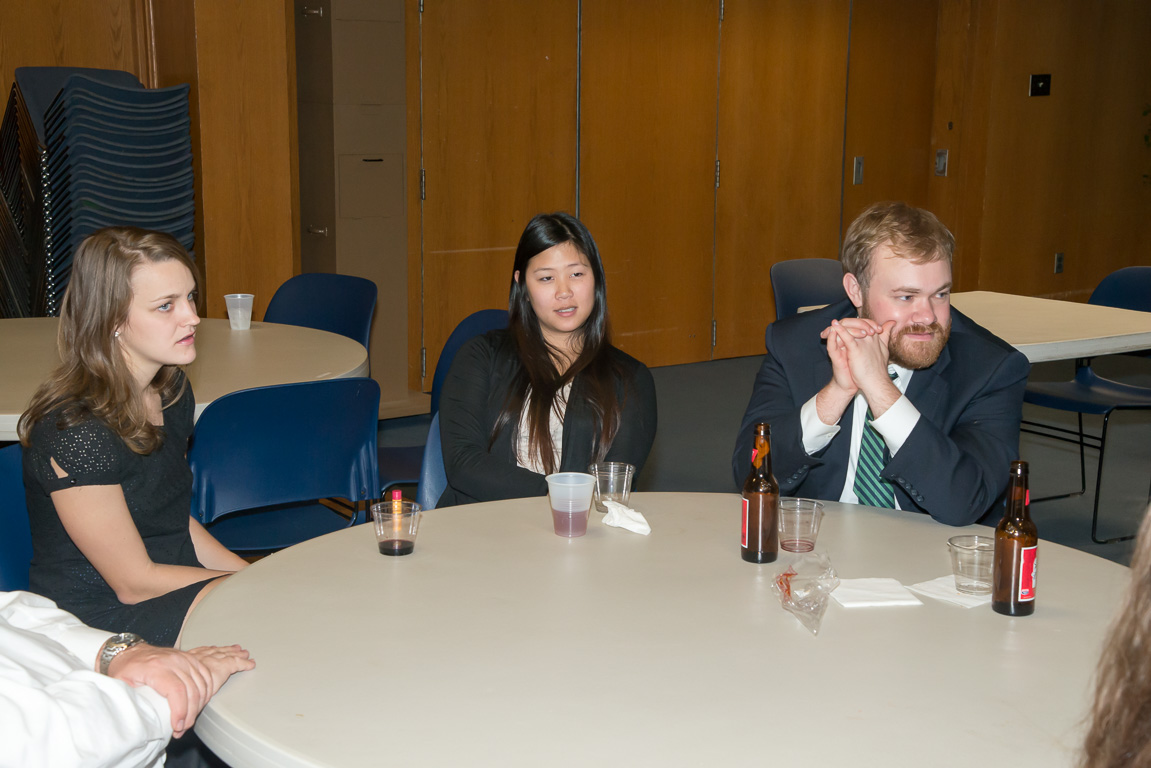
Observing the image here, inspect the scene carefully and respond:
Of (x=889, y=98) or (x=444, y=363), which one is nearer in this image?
(x=444, y=363)

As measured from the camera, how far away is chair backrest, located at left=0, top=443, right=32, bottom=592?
1.88 m

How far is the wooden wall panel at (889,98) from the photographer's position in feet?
25.0

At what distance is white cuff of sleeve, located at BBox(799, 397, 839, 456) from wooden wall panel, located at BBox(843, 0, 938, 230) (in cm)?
599

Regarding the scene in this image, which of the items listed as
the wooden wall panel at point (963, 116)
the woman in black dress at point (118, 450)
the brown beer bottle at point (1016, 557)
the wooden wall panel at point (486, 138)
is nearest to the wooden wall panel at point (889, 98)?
the wooden wall panel at point (963, 116)

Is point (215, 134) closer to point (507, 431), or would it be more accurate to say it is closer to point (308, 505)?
point (308, 505)

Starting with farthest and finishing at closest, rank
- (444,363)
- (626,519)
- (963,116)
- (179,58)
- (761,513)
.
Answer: (963,116) < (179,58) < (444,363) < (626,519) < (761,513)

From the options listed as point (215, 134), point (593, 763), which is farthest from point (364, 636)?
point (215, 134)

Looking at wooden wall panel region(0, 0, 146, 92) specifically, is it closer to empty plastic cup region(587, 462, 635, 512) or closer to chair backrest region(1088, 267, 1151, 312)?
empty plastic cup region(587, 462, 635, 512)

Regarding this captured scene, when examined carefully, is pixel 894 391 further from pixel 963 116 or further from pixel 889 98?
pixel 963 116

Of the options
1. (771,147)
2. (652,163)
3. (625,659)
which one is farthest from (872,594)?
(771,147)

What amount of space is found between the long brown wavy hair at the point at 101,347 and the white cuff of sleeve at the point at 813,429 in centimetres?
124

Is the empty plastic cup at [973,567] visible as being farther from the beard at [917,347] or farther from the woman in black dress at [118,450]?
the woman in black dress at [118,450]

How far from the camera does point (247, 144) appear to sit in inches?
196

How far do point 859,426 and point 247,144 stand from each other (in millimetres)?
3702
